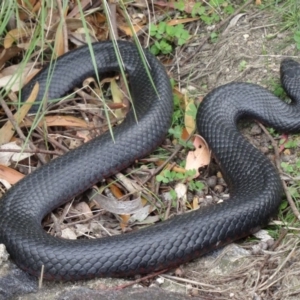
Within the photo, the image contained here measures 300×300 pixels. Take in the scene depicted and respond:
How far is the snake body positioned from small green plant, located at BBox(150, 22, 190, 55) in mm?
275

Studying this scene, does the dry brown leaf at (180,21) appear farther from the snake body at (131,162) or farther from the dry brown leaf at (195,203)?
the dry brown leaf at (195,203)

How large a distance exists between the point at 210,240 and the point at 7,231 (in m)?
1.16

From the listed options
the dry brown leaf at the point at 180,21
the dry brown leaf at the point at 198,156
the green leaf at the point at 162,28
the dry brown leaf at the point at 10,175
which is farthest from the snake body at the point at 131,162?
the dry brown leaf at the point at 180,21

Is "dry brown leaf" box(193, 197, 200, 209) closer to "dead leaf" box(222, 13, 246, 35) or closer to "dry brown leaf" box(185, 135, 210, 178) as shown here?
"dry brown leaf" box(185, 135, 210, 178)

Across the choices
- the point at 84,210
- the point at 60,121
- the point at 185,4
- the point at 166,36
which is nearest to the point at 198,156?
the point at 84,210

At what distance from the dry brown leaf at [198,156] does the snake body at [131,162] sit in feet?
0.26

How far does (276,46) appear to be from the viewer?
18.5 feet

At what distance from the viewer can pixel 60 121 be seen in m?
5.30

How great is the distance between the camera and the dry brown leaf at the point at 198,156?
4973mm

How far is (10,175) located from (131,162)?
0.80 m

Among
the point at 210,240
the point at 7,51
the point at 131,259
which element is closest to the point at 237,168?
the point at 210,240

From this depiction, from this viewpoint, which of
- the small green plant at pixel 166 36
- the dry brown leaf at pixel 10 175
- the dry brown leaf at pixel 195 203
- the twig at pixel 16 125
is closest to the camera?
the dry brown leaf at pixel 195 203

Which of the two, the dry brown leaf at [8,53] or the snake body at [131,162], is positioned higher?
the dry brown leaf at [8,53]

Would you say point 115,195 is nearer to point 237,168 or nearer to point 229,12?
point 237,168
